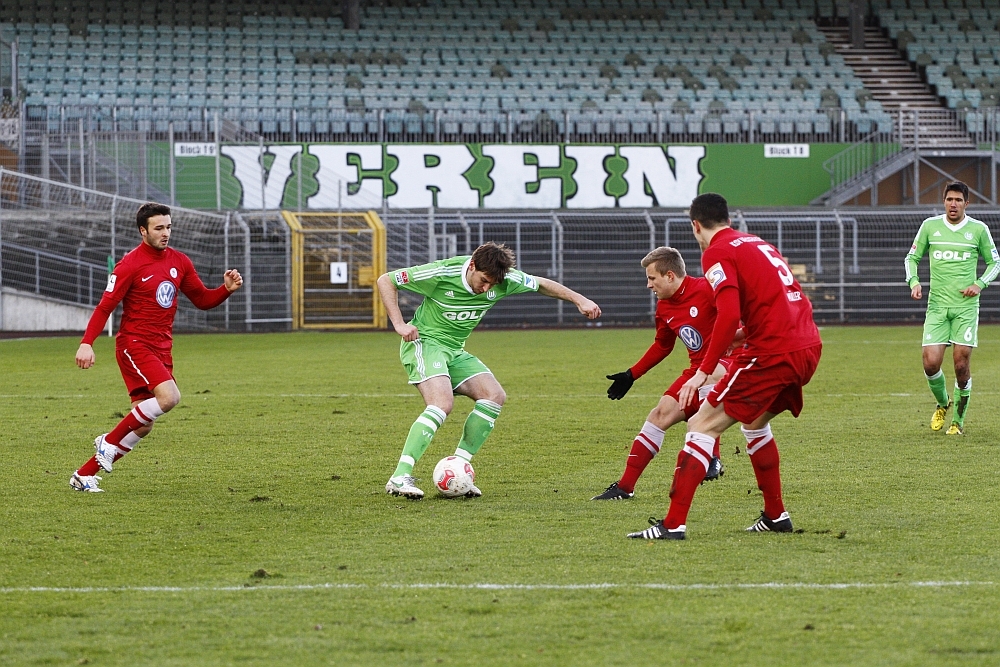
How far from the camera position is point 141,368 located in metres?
8.41

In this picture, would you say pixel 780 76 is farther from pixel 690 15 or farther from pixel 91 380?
pixel 91 380

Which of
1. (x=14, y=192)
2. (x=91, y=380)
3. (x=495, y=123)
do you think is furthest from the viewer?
(x=495, y=123)

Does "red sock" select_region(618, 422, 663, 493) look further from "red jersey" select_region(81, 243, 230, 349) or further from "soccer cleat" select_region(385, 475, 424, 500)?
"red jersey" select_region(81, 243, 230, 349)

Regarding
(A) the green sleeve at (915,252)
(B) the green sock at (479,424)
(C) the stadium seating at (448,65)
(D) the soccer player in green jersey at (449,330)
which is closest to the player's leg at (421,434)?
(D) the soccer player in green jersey at (449,330)

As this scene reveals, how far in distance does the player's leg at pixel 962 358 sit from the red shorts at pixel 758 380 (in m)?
5.05

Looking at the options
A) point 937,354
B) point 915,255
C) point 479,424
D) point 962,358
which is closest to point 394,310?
point 479,424

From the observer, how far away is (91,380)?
55.6 ft

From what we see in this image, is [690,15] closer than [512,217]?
No

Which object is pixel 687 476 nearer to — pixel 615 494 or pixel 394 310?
pixel 615 494

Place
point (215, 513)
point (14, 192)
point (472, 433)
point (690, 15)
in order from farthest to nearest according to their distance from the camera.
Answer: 1. point (690, 15)
2. point (14, 192)
3. point (472, 433)
4. point (215, 513)

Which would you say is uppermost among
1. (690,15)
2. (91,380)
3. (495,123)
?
(690,15)

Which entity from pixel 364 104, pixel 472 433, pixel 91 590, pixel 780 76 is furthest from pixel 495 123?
pixel 91 590

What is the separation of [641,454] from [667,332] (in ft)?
2.49

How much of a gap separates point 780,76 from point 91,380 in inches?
1001
